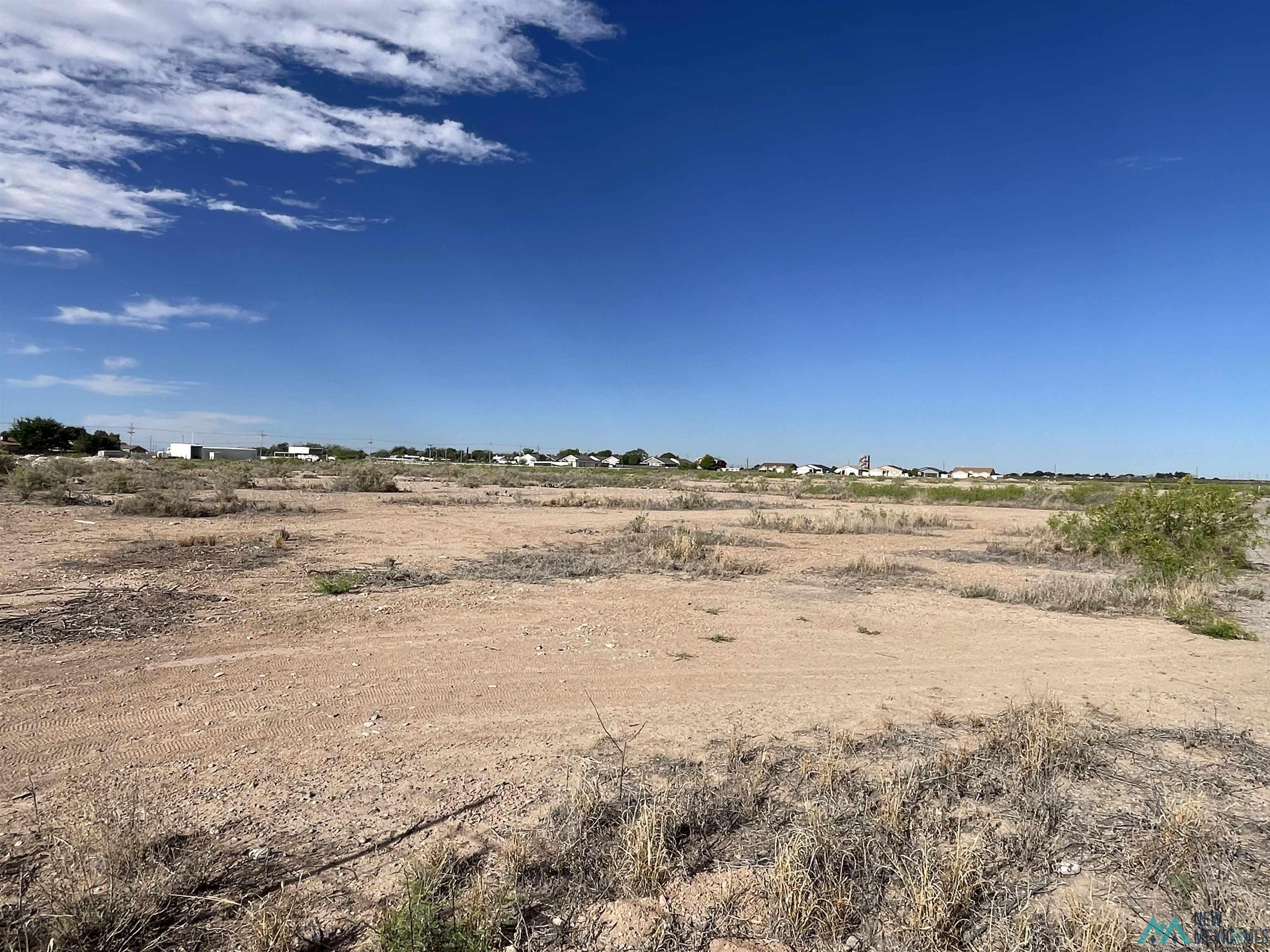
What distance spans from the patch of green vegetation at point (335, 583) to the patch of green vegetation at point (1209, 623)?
43.1ft

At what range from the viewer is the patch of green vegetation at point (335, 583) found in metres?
10.7

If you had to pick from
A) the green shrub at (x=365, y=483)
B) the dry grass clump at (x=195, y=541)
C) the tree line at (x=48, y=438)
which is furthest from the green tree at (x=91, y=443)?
the dry grass clump at (x=195, y=541)

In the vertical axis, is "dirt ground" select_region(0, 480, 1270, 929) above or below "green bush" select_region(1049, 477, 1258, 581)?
below

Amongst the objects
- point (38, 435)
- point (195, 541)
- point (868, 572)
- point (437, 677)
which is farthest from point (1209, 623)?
point (38, 435)

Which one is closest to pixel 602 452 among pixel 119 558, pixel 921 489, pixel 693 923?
pixel 921 489

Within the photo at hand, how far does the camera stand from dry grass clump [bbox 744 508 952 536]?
2392cm

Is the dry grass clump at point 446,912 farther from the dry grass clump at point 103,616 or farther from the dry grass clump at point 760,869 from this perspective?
the dry grass clump at point 103,616

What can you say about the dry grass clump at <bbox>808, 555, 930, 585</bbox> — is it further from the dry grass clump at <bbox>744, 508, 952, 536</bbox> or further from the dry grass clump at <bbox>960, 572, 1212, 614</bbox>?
the dry grass clump at <bbox>744, 508, 952, 536</bbox>

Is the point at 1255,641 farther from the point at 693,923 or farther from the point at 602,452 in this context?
the point at 602,452

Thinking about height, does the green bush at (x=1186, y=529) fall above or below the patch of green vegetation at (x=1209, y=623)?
above

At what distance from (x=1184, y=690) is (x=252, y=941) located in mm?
8971

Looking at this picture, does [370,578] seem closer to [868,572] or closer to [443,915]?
[443,915]

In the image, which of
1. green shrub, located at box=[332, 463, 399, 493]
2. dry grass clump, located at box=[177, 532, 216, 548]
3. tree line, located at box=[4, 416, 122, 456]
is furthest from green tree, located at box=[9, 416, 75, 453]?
dry grass clump, located at box=[177, 532, 216, 548]

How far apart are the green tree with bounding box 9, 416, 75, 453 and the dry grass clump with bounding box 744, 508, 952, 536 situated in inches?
3139
